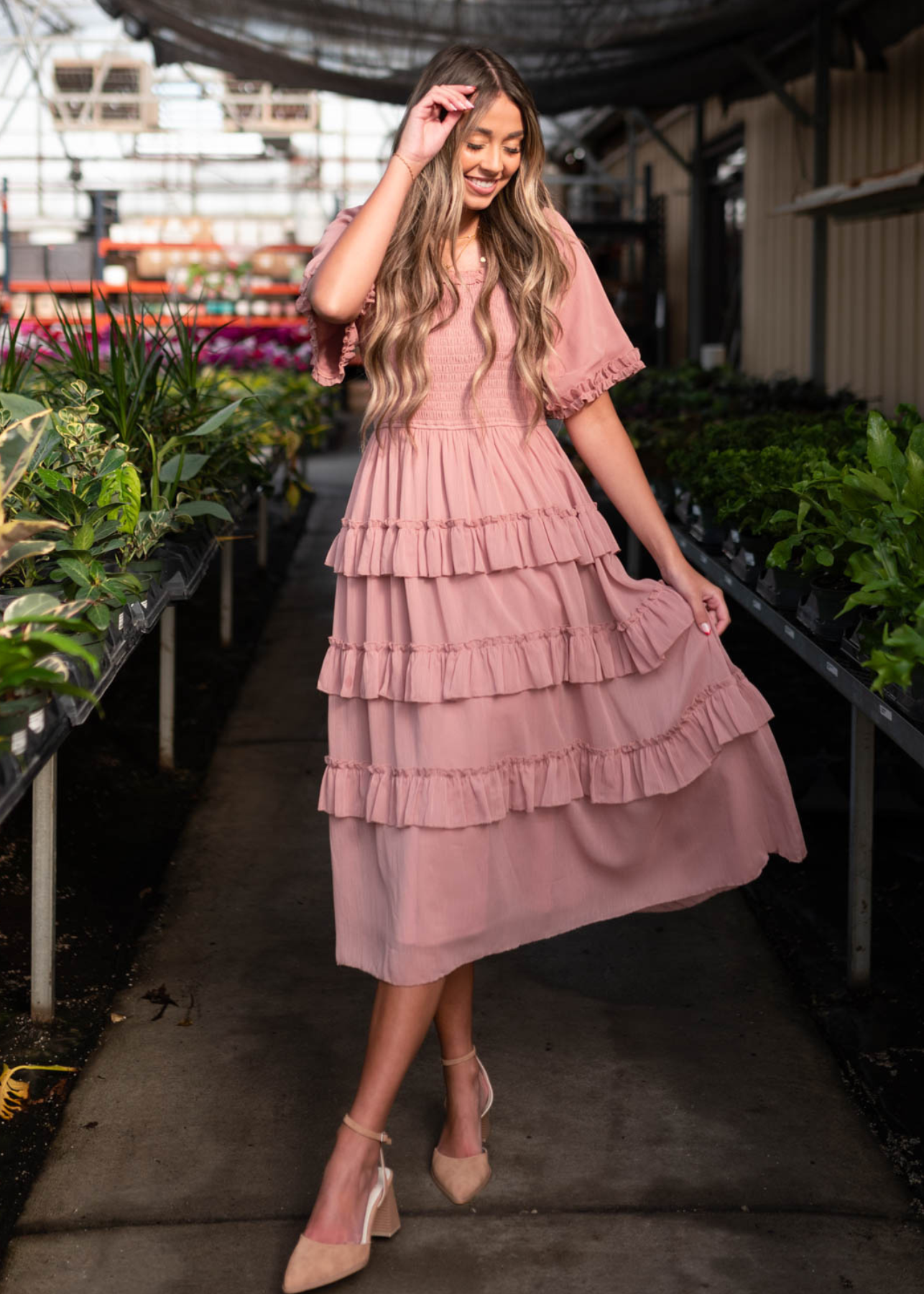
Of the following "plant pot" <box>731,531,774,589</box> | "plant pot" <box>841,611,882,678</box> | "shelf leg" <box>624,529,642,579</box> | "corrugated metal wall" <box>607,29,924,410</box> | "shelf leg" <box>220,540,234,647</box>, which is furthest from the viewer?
"corrugated metal wall" <box>607,29,924,410</box>

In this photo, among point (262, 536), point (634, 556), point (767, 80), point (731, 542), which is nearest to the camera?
point (731, 542)

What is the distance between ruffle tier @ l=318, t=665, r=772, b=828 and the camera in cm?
161

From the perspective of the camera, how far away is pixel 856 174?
7090 mm

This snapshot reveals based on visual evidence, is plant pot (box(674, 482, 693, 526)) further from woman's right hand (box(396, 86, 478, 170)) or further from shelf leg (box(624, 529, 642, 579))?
woman's right hand (box(396, 86, 478, 170))

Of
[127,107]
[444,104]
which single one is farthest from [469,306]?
[127,107]

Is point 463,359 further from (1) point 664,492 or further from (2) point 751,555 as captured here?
(1) point 664,492

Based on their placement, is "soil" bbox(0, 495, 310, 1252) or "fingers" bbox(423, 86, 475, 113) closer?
"fingers" bbox(423, 86, 475, 113)

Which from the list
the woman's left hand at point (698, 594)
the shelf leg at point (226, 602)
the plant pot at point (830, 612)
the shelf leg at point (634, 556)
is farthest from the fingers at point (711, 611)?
the shelf leg at point (634, 556)

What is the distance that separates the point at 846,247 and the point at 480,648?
6.34 metres

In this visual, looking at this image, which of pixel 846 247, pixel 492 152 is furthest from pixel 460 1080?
pixel 846 247

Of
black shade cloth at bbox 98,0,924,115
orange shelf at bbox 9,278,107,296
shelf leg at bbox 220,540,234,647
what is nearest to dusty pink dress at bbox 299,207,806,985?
shelf leg at bbox 220,540,234,647

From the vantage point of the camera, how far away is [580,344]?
1.76m

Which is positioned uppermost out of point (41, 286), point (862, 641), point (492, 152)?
point (41, 286)

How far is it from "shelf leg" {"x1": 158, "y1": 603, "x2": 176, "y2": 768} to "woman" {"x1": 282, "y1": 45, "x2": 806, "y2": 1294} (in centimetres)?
162
